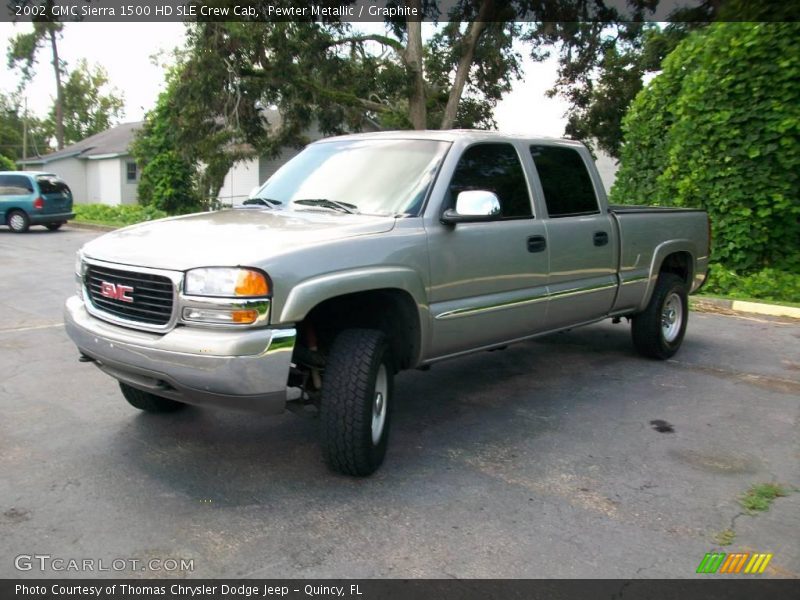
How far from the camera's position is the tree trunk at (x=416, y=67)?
2058cm

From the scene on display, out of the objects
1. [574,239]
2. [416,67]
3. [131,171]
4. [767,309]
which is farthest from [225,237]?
[131,171]

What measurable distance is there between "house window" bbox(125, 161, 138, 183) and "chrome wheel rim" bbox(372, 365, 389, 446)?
37612 mm

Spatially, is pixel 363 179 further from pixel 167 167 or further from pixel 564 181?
pixel 167 167

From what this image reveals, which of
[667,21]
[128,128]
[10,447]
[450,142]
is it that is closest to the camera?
[10,447]

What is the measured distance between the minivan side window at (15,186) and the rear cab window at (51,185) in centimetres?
29

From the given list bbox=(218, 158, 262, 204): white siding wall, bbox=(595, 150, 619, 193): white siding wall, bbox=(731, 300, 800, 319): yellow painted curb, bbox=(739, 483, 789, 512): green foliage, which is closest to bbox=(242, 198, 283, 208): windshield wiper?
bbox=(739, 483, 789, 512): green foliage

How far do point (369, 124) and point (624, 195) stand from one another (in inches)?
504

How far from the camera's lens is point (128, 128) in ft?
145

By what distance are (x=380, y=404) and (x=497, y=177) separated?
1881 mm

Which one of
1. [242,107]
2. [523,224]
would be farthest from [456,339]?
[242,107]

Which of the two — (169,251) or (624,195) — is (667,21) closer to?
(624,195)

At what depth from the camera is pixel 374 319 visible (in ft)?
14.2

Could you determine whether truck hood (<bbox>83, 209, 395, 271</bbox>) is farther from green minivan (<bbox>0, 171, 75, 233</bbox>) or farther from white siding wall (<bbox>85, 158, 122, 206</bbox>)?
white siding wall (<bbox>85, 158, 122, 206</bbox>)

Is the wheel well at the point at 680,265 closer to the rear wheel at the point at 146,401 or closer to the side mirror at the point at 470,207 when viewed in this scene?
the side mirror at the point at 470,207
